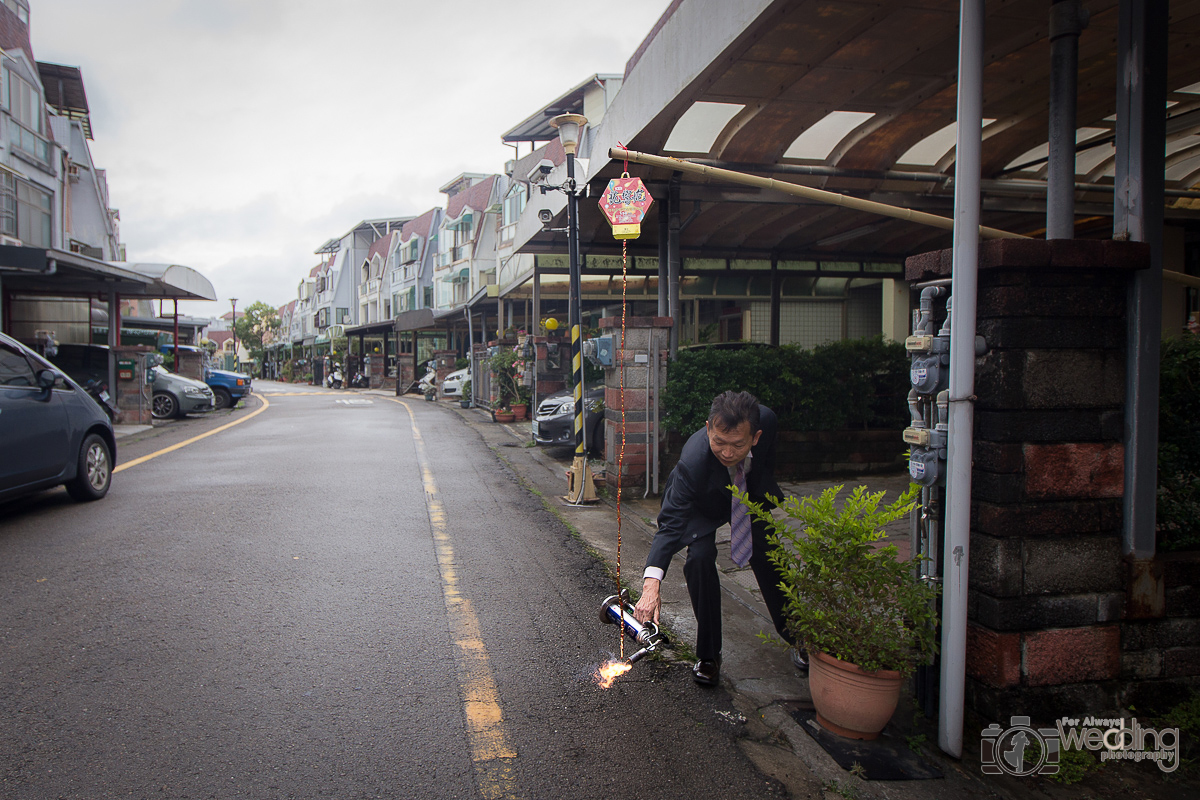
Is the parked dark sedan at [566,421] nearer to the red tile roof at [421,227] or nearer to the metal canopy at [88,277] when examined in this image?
the metal canopy at [88,277]

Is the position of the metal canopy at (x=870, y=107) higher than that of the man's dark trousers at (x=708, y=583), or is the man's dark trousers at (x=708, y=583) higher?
the metal canopy at (x=870, y=107)

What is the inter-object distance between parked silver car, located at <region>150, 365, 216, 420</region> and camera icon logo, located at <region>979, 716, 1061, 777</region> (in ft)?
62.2

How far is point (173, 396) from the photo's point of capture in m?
18.1

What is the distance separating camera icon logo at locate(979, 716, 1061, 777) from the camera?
303 cm

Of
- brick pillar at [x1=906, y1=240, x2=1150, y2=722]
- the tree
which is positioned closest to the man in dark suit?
brick pillar at [x1=906, y1=240, x2=1150, y2=722]

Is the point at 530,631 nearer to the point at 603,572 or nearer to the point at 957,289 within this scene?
the point at 603,572

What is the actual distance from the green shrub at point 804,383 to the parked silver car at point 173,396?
14.3 metres

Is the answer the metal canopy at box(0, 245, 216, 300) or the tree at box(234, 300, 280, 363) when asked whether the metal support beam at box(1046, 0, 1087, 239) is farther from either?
the tree at box(234, 300, 280, 363)

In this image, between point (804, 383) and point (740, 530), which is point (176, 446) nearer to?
point (804, 383)

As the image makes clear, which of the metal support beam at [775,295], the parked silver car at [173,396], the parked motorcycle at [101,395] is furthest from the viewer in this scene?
the parked silver car at [173,396]

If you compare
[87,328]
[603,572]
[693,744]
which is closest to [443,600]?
[603,572]

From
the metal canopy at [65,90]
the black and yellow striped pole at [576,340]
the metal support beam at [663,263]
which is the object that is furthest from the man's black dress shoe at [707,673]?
the metal canopy at [65,90]

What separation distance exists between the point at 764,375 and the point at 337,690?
6357 millimetres

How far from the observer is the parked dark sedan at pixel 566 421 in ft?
34.9
